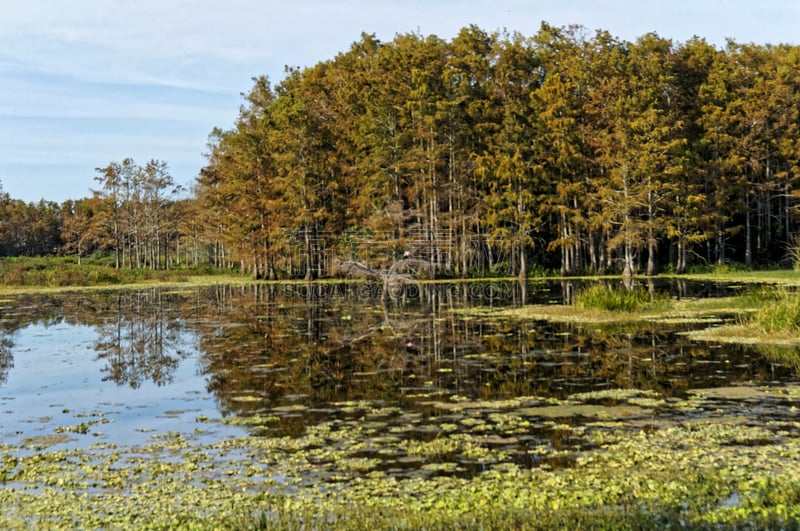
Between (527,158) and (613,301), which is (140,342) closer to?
(613,301)

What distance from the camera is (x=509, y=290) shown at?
44281mm

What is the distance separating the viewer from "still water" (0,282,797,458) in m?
12.8

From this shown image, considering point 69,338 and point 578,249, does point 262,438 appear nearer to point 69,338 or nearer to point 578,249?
point 69,338

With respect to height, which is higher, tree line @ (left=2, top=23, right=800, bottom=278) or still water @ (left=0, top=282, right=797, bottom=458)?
tree line @ (left=2, top=23, right=800, bottom=278)

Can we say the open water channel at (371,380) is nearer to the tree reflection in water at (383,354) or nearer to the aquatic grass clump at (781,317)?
the tree reflection in water at (383,354)

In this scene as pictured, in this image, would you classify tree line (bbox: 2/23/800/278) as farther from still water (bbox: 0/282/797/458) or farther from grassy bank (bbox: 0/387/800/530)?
grassy bank (bbox: 0/387/800/530)

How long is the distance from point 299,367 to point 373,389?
3.51 m

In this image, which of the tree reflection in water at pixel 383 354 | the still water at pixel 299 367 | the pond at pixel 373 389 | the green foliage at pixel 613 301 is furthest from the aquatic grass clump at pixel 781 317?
the green foliage at pixel 613 301

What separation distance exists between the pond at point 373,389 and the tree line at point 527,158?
104ft

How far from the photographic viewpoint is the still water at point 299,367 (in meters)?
12.8

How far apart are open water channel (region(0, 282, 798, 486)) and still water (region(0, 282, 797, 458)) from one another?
0.05 m

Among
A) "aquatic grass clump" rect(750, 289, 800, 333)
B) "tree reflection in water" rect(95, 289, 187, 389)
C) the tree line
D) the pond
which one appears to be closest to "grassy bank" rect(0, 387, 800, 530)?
the pond

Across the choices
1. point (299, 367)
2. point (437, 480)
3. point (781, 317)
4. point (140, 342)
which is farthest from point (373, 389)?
point (781, 317)

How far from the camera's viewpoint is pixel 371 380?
15.6m
